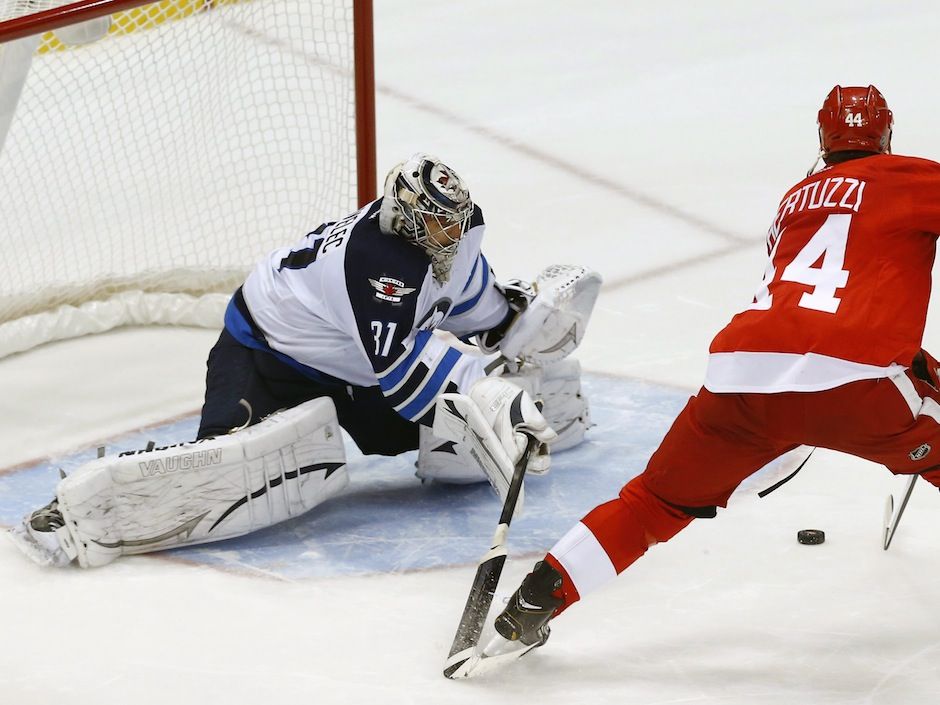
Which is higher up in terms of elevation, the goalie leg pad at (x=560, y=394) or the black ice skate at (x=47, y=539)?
the goalie leg pad at (x=560, y=394)

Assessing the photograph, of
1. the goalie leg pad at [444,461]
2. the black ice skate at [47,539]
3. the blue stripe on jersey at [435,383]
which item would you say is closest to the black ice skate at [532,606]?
the blue stripe on jersey at [435,383]

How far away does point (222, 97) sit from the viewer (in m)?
5.14

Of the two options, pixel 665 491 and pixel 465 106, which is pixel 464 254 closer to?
pixel 665 491

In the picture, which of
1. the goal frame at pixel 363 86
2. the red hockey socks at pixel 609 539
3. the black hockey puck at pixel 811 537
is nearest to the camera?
the red hockey socks at pixel 609 539

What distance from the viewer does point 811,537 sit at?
3535 mm

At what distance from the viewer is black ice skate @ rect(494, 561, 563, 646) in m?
3.01

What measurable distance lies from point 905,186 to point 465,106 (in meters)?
3.66

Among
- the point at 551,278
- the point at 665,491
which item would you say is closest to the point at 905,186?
the point at 665,491

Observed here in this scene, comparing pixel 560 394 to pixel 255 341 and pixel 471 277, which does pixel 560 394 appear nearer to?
pixel 471 277

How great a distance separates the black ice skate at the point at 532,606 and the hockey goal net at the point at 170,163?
1.81m

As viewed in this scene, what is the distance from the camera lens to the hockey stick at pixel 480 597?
10.2 feet

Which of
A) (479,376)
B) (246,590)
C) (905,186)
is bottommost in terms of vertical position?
(246,590)

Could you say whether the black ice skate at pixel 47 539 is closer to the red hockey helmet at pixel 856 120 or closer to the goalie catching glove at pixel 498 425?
the goalie catching glove at pixel 498 425

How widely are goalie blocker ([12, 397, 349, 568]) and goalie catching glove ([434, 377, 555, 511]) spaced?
312 millimetres
